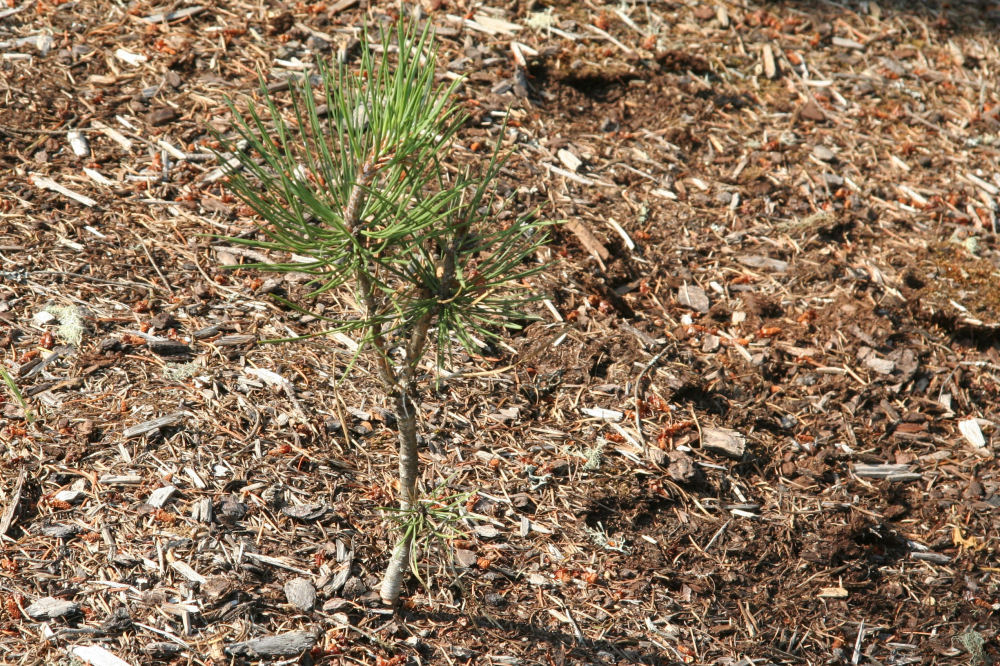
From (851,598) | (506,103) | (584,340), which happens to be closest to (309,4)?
(506,103)

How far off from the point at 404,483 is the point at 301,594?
502 millimetres

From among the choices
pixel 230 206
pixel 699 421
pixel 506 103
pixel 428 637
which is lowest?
pixel 428 637

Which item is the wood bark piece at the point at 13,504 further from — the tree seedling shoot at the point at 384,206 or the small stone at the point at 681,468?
the small stone at the point at 681,468

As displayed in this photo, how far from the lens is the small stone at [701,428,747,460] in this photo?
8.87 ft

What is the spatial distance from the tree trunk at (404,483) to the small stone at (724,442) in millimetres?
1072

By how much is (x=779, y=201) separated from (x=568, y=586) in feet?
6.78

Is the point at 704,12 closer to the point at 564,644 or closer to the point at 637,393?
the point at 637,393

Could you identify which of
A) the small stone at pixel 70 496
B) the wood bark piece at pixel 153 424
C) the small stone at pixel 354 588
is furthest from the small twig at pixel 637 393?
the small stone at pixel 70 496

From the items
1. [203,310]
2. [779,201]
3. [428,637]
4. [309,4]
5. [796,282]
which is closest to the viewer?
[428,637]

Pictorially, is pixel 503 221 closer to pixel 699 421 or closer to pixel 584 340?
pixel 584 340

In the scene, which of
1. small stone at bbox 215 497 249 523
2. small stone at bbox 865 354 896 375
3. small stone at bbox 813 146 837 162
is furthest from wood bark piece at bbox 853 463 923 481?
small stone at bbox 215 497 249 523

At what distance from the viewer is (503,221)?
3.16 m

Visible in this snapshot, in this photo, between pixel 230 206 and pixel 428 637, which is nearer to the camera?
pixel 428 637

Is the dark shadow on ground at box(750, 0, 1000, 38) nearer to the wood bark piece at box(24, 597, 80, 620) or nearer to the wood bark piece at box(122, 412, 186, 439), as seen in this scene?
the wood bark piece at box(122, 412, 186, 439)
